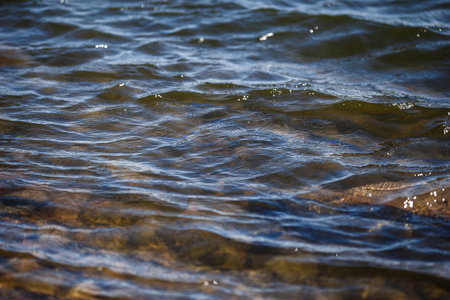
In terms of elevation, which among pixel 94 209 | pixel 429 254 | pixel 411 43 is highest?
pixel 411 43

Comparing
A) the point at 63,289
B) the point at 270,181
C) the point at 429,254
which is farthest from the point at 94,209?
the point at 429,254

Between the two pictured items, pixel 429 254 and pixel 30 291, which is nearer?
pixel 30 291

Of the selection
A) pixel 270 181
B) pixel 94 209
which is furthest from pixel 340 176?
pixel 94 209

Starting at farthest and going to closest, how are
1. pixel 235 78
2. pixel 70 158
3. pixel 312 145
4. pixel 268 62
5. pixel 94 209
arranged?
pixel 268 62, pixel 235 78, pixel 312 145, pixel 70 158, pixel 94 209

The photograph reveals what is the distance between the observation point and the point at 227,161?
4.15 m

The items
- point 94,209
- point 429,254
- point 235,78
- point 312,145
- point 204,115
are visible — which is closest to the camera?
point 429,254

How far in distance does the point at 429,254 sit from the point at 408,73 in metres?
4.20

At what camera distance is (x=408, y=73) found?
21.5 feet

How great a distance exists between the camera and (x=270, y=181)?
12.5ft

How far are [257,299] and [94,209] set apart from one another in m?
1.45

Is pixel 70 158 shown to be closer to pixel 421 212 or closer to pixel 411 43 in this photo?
pixel 421 212

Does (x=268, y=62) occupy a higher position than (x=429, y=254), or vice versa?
(x=268, y=62)

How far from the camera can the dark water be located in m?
2.80

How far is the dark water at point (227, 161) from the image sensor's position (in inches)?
110
